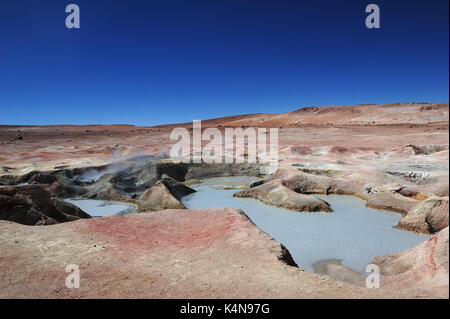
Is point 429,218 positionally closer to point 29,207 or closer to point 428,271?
point 428,271

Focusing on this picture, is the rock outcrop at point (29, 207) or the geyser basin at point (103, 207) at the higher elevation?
the rock outcrop at point (29, 207)

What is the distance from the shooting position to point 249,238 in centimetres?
521

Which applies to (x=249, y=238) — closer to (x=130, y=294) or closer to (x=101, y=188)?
(x=130, y=294)

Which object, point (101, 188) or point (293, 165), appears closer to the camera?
point (101, 188)

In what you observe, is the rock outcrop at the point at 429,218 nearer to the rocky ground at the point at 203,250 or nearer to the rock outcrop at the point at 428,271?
the rocky ground at the point at 203,250

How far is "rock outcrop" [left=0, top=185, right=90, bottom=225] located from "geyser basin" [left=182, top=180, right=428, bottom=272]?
17.4ft

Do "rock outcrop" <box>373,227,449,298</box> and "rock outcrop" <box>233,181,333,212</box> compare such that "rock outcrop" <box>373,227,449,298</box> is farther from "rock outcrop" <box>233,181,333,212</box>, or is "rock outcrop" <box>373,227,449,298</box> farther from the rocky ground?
"rock outcrop" <box>233,181,333,212</box>

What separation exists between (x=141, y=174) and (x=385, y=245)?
12.2 meters

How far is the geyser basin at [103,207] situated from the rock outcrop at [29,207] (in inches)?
101

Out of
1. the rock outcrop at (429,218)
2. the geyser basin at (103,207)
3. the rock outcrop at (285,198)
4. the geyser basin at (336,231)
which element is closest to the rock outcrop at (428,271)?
the geyser basin at (336,231)

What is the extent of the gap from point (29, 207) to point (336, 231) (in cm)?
835

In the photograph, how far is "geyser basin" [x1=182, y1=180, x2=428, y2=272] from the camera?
6.91 meters

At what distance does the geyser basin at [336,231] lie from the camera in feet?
22.7

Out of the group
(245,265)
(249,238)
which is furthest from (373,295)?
(249,238)
